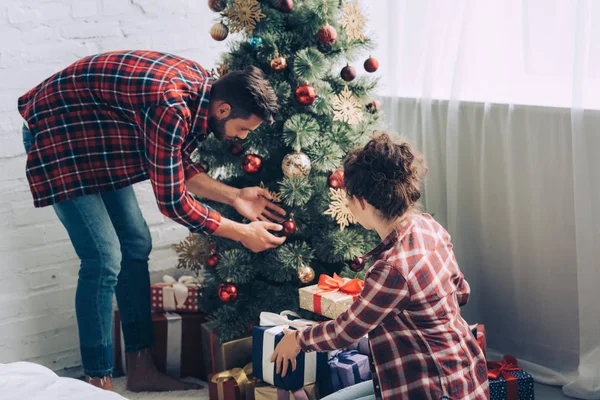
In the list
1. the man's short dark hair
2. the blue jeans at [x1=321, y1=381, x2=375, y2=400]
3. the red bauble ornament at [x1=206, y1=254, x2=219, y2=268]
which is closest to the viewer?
the blue jeans at [x1=321, y1=381, x2=375, y2=400]

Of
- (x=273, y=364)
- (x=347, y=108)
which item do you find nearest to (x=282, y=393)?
(x=273, y=364)

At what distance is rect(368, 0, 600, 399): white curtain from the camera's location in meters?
2.04

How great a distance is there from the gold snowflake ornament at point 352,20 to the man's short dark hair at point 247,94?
0.38 meters

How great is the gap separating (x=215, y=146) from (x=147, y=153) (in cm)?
38

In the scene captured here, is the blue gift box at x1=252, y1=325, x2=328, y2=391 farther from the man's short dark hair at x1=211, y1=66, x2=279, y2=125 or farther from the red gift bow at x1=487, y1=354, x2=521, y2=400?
the man's short dark hair at x1=211, y1=66, x2=279, y2=125

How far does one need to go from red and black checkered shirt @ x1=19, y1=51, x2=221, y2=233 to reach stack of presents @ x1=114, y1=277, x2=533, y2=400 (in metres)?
0.36

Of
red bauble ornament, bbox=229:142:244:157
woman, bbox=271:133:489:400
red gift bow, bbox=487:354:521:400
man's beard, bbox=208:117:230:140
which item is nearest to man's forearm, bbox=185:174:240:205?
red bauble ornament, bbox=229:142:244:157

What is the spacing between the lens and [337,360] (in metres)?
1.92

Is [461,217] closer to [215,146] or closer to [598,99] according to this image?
[598,99]

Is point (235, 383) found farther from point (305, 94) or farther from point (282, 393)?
point (305, 94)

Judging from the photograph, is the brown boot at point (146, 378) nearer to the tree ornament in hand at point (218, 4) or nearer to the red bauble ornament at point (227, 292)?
the red bauble ornament at point (227, 292)

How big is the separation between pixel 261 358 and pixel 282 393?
12cm

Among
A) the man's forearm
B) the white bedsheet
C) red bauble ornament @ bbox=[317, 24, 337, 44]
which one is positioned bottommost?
the white bedsheet

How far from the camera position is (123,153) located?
80.9 inches
